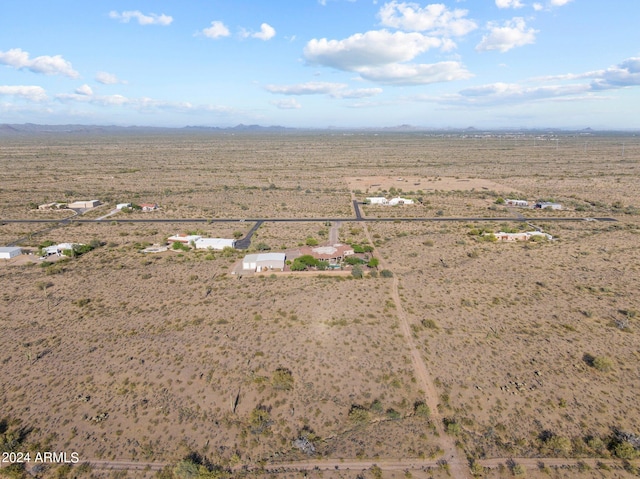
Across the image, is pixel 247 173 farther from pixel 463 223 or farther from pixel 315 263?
pixel 315 263

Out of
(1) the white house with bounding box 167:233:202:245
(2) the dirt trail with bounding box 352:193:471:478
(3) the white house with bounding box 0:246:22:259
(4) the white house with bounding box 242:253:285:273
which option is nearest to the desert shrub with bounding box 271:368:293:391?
(2) the dirt trail with bounding box 352:193:471:478

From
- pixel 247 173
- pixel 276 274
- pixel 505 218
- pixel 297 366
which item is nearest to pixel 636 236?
pixel 505 218

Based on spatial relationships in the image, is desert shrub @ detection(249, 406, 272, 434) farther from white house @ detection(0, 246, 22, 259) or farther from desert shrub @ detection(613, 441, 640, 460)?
white house @ detection(0, 246, 22, 259)

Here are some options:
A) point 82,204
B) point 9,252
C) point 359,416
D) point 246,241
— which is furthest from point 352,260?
point 82,204

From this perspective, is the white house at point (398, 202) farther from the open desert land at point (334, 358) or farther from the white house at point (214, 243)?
the white house at point (214, 243)

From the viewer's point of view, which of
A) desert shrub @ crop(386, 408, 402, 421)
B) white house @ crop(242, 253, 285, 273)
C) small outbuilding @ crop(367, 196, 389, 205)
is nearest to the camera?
desert shrub @ crop(386, 408, 402, 421)

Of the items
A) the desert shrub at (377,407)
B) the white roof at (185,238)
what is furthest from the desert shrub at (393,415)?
the white roof at (185,238)

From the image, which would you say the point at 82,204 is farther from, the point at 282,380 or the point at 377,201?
the point at 282,380
